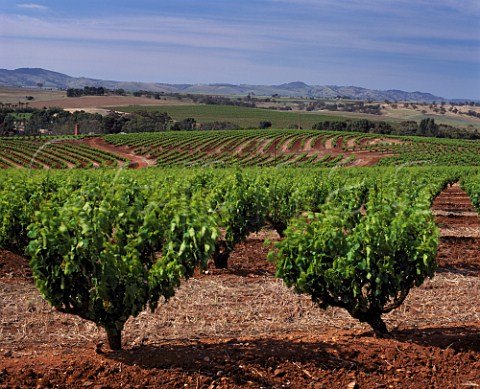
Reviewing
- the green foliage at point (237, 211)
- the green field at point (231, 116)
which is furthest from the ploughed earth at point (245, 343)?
the green field at point (231, 116)

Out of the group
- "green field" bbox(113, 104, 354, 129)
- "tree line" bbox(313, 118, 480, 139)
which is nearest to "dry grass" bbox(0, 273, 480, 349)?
"tree line" bbox(313, 118, 480, 139)

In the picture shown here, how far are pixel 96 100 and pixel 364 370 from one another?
165569mm

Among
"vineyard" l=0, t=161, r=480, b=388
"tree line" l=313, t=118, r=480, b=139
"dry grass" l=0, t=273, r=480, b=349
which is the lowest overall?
"dry grass" l=0, t=273, r=480, b=349

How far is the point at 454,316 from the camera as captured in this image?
9.28 meters

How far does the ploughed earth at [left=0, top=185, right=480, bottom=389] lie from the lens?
6.37 metres

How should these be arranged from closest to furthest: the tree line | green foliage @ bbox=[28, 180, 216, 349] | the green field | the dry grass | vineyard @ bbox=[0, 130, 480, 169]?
green foliage @ bbox=[28, 180, 216, 349] → the dry grass → vineyard @ bbox=[0, 130, 480, 169] → the tree line → the green field

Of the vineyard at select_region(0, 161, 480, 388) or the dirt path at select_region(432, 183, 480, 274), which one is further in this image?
the dirt path at select_region(432, 183, 480, 274)

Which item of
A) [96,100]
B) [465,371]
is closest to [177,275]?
[465,371]

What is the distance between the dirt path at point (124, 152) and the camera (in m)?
64.9

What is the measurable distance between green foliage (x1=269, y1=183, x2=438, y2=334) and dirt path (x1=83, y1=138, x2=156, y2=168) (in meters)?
56.9

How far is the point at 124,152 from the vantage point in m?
72.8

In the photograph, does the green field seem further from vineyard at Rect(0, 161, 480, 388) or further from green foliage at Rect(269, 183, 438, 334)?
green foliage at Rect(269, 183, 438, 334)

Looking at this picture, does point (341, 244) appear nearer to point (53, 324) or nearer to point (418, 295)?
point (418, 295)

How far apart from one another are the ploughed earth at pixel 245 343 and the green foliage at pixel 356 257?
0.81 m
